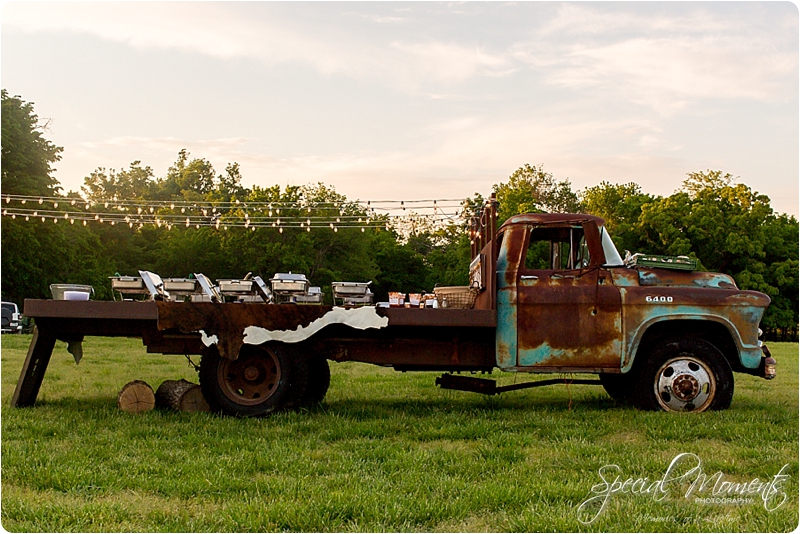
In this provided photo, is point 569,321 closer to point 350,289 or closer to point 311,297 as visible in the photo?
point 350,289

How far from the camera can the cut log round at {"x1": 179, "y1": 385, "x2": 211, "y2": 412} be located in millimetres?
9000

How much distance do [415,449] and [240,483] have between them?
1.73m

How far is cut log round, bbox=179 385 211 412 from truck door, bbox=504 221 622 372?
3.45 meters

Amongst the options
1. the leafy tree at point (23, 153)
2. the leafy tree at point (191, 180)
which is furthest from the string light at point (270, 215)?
the leafy tree at point (191, 180)

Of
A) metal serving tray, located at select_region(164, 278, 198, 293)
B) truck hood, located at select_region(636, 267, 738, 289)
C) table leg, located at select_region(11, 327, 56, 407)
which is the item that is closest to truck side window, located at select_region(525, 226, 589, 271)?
truck hood, located at select_region(636, 267, 738, 289)

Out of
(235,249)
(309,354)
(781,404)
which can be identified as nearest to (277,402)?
(309,354)

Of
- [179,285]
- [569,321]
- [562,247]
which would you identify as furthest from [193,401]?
[562,247]

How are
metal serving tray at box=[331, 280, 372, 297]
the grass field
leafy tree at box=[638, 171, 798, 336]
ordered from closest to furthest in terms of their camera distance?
1. the grass field
2. metal serving tray at box=[331, 280, 372, 297]
3. leafy tree at box=[638, 171, 798, 336]

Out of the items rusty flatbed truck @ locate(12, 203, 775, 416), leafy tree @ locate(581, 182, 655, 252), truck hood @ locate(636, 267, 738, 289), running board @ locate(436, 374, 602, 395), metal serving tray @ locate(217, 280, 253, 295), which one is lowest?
running board @ locate(436, 374, 602, 395)

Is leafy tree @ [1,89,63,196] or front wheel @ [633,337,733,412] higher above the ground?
leafy tree @ [1,89,63,196]

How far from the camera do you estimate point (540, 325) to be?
878 cm

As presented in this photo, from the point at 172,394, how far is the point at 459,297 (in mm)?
3373

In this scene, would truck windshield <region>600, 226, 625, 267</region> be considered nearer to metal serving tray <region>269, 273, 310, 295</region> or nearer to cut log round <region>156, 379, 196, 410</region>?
metal serving tray <region>269, 273, 310, 295</region>

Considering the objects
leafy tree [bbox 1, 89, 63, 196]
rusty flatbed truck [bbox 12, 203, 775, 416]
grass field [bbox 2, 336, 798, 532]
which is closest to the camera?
grass field [bbox 2, 336, 798, 532]
